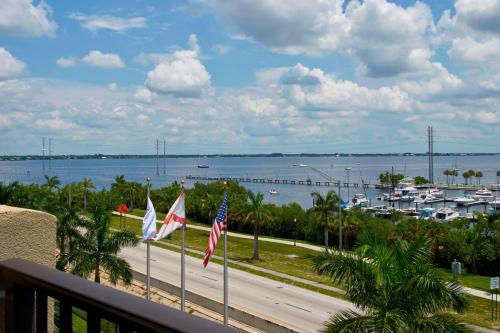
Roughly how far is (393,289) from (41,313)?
46.7ft

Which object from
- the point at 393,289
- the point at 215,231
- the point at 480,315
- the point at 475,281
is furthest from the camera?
the point at 475,281

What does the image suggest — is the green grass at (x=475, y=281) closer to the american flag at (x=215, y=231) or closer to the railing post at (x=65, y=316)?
the american flag at (x=215, y=231)

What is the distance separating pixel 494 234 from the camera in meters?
50.9

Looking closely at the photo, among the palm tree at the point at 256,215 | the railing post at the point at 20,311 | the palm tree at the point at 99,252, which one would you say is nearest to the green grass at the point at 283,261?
the palm tree at the point at 256,215

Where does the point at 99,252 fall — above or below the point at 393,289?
below

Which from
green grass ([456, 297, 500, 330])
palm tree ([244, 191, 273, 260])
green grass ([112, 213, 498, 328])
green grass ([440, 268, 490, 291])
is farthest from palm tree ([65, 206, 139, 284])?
green grass ([440, 268, 490, 291])

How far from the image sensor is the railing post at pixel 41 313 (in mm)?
2906

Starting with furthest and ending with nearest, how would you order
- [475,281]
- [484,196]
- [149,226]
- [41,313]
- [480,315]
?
[484,196]
[475,281]
[480,315]
[149,226]
[41,313]

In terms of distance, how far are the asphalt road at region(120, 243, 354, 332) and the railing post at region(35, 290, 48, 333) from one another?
25599mm

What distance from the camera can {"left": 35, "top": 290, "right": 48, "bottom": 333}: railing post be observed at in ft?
9.53

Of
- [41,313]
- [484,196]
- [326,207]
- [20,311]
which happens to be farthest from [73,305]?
→ [484,196]

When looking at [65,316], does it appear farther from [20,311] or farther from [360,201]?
[360,201]

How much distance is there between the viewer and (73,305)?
2.59 meters

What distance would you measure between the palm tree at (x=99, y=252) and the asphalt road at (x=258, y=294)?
234 inches
